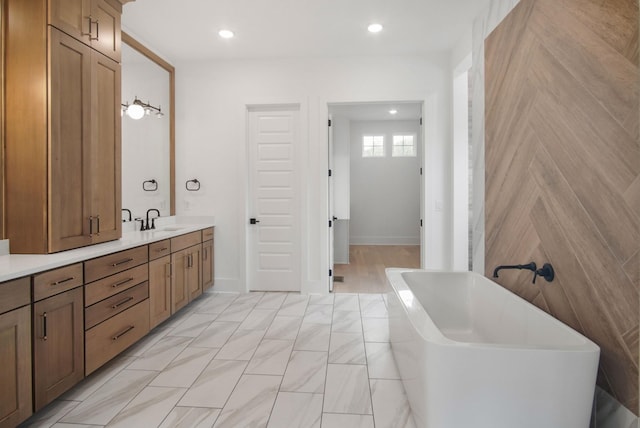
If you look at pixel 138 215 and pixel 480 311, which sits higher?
pixel 138 215

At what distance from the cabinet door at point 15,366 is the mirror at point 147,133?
5.91 ft

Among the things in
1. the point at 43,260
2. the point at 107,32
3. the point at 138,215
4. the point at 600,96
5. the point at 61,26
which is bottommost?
the point at 43,260

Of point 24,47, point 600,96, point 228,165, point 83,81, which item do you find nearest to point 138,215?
point 228,165

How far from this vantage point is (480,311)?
93.7 inches

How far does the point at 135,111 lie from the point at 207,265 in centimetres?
180

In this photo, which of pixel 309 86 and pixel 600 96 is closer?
pixel 600 96

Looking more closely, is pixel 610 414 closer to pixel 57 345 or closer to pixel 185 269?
pixel 57 345

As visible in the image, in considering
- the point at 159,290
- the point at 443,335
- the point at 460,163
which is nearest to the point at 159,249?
the point at 159,290

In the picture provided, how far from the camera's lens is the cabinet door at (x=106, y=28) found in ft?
7.74

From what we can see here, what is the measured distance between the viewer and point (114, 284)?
7.57ft

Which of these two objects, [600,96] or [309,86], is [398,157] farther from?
[600,96]

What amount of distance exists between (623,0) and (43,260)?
298cm

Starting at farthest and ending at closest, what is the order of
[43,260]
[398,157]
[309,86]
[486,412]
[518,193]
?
1. [398,157]
2. [309,86]
3. [518,193]
4. [43,260]
5. [486,412]

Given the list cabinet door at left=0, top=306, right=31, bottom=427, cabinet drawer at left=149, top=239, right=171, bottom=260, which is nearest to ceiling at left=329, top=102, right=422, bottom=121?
cabinet drawer at left=149, top=239, right=171, bottom=260
